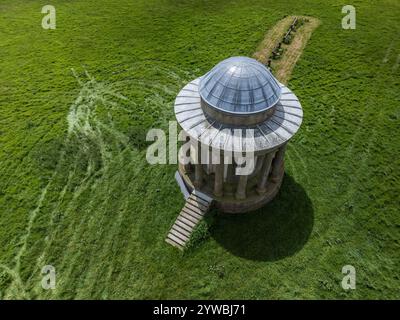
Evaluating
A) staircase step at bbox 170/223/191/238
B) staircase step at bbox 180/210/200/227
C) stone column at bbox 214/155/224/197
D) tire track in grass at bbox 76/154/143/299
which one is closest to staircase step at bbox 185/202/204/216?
staircase step at bbox 180/210/200/227

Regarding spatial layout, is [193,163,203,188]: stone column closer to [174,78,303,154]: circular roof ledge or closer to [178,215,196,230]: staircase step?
[178,215,196,230]: staircase step

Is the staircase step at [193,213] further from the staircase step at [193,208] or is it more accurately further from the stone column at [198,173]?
the stone column at [198,173]

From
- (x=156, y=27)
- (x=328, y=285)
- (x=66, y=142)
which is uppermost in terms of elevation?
(x=156, y=27)

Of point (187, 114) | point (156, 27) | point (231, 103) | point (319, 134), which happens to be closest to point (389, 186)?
point (319, 134)

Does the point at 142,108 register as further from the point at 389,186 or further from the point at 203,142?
the point at 389,186

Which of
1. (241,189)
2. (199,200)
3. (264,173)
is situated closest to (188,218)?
(199,200)

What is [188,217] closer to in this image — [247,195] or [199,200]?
[199,200]

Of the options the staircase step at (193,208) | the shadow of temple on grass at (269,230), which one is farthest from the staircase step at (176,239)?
the staircase step at (193,208)
